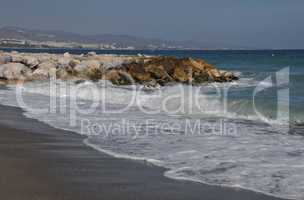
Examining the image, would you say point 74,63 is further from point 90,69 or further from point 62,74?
point 90,69

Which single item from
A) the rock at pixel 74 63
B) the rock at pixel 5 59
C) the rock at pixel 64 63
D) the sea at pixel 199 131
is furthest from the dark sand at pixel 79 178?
the rock at pixel 5 59

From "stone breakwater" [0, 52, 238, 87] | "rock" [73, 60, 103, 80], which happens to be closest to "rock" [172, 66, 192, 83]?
"stone breakwater" [0, 52, 238, 87]

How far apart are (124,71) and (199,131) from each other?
21.2m

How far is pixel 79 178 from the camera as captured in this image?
7.87m

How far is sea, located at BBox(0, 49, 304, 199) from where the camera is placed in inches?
327

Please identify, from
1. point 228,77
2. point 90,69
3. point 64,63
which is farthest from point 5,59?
point 228,77

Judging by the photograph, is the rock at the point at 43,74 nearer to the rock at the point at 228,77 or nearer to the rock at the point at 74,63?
the rock at the point at 74,63

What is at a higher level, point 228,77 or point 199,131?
point 228,77

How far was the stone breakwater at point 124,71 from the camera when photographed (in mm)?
32500

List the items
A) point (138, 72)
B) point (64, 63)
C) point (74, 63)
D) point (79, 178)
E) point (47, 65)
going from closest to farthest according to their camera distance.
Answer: point (79, 178)
point (138, 72)
point (47, 65)
point (74, 63)
point (64, 63)

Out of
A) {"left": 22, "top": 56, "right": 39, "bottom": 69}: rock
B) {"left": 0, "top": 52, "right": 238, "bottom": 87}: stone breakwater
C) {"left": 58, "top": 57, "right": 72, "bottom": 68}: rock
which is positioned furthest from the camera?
{"left": 22, "top": 56, "right": 39, "bottom": 69}: rock

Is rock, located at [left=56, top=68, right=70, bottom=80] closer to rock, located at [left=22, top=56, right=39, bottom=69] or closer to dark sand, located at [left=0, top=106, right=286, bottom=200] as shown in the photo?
rock, located at [left=22, top=56, right=39, bottom=69]

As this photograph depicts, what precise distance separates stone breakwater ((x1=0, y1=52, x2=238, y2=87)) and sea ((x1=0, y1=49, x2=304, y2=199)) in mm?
6931

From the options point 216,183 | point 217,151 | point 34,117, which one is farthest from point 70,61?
point 216,183
